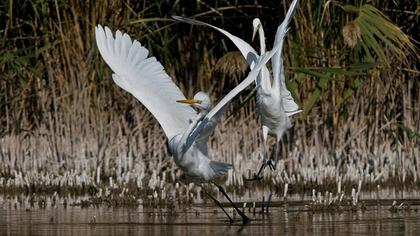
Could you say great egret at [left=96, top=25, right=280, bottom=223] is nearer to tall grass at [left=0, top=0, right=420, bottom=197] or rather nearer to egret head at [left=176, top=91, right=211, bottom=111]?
egret head at [left=176, top=91, right=211, bottom=111]

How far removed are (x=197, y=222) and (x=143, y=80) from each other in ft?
4.50

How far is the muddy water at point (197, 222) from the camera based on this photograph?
6.86 m

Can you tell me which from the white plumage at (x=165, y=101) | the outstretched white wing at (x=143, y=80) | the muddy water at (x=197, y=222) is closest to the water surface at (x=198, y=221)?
the muddy water at (x=197, y=222)

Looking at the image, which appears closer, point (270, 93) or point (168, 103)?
point (168, 103)

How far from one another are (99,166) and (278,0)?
261 centimetres

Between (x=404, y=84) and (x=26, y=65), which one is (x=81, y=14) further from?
(x=404, y=84)

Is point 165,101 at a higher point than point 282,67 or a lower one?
lower

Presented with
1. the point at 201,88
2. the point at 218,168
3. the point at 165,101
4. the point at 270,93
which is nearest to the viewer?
the point at 218,168

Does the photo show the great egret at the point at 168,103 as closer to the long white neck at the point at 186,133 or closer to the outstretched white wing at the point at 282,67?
the long white neck at the point at 186,133

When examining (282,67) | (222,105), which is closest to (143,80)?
(282,67)

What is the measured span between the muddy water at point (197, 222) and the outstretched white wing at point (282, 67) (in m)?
1.03

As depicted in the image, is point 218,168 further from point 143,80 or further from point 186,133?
point 143,80

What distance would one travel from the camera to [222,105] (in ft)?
22.5

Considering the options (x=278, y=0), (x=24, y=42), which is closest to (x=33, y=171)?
(x=24, y=42)
